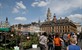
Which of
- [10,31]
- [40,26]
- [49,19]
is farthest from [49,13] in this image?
[10,31]

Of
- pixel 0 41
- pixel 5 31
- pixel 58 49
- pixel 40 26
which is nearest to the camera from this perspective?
pixel 58 49

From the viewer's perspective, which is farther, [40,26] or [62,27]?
[40,26]

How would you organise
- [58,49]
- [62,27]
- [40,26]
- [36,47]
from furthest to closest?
[40,26]
[62,27]
[36,47]
[58,49]

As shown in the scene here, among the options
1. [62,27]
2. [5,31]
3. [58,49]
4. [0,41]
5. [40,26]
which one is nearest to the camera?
[58,49]

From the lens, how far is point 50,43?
56.7ft

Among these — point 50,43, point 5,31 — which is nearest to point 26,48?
point 50,43

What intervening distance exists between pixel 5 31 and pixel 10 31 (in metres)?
0.69

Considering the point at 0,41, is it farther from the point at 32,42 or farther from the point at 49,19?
the point at 49,19

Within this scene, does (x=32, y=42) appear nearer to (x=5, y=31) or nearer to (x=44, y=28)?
(x=5, y=31)

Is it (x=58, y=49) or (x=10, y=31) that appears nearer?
(x=58, y=49)

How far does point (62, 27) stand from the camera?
18112cm

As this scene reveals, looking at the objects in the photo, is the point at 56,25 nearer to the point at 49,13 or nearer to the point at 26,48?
the point at 49,13

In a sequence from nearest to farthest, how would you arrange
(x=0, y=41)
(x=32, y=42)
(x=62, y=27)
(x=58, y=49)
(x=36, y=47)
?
(x=58, y=49) < (x=36, y=47) < (x=32, y=42) < (x=0, y=41) < (x=62, y=27)

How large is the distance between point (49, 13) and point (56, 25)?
33.2 feet
